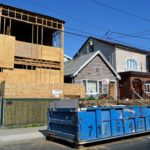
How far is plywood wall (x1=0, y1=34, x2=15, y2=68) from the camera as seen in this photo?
22031 millimetres

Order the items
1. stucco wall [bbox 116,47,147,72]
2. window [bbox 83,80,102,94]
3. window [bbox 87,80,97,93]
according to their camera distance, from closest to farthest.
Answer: window [bbox 83,80,102,94], window [bbox 87,80,97,93], stucco wall [bbox 116,47,147,72]

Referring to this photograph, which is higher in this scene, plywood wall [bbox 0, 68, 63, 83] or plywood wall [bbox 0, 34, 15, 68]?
plywood wall [bbox 0, 34, 15, 68]

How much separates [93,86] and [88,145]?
17.2 metres

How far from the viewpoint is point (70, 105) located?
41.4 feet

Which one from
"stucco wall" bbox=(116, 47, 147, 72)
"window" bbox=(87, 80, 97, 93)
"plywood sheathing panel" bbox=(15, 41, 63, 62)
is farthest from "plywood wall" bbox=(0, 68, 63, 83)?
"stucco wall" bbox=(116, 47, 147, 72)

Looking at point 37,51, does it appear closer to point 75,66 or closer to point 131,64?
point 75,66

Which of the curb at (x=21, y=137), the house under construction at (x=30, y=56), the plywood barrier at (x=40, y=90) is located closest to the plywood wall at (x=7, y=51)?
the house under construction at (x=30, y=56)

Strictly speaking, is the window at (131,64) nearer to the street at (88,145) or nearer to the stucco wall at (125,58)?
the stucco wall at (125,58)

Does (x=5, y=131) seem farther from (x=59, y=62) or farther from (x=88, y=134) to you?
(x=59, y=62)

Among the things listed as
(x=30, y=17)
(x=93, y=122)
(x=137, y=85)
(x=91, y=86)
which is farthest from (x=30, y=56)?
(x=137, y=85)

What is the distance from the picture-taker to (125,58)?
37.8m

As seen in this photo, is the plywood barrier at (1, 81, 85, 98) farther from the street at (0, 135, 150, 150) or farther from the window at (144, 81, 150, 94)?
the window at (144, 81, 150, 94)

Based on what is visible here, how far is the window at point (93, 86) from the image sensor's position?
28594 mm

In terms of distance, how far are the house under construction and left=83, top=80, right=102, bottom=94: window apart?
4354 millimetres
